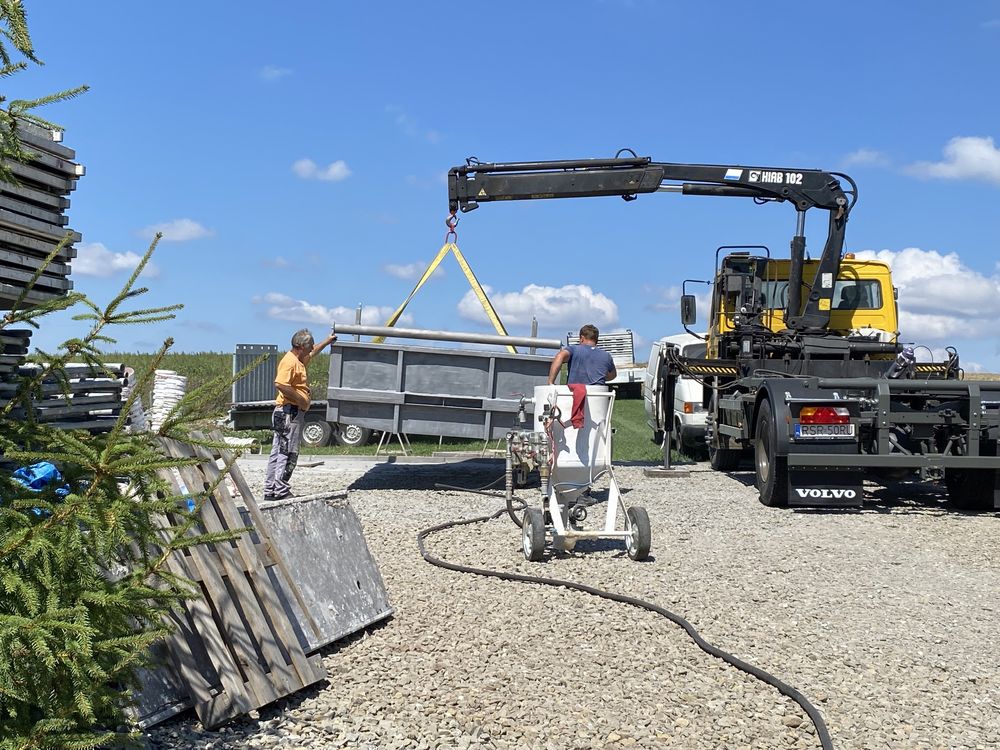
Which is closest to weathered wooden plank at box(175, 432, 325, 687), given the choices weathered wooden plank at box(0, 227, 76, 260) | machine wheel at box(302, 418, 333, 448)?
weathered wooden plank at box(0, 227, 76, 260)

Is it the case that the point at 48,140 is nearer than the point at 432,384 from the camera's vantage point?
Yes

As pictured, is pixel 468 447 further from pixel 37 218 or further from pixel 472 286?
pixel 37 218

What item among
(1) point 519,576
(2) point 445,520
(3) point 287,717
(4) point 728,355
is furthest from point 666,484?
(3) point 287,717

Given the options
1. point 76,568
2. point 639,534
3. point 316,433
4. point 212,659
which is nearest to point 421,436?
point 316,433

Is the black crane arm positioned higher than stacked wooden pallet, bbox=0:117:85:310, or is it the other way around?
the black crane arm

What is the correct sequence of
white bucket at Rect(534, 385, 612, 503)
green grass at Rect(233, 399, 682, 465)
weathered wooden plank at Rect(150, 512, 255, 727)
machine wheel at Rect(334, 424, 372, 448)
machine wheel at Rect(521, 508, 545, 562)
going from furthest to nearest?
machine wheel at Rect(334, 424, 372, 448) < green grass at Rect(233, 399, 682, 465) < white bucket at Rect(534, 385, 612, 503) < machine wheel at Rect(521, 508, 545, 562) < weathered wooden plank at Rect(150, 512, 255, 727)

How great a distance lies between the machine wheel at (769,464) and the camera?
1057 centimetres

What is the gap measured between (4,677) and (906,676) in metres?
4.45

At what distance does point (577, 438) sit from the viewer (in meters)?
8.08

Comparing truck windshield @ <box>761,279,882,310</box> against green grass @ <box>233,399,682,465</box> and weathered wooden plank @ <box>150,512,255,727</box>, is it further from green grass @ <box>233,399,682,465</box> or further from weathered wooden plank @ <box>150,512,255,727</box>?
weathered wooden plank @ <box>150,512,255,727</box>

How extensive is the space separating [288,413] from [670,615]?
219 inches

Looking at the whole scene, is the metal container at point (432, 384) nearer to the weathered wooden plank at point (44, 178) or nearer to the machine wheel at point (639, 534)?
the machine wheel at point (639, 534)

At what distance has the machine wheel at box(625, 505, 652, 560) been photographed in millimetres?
7730

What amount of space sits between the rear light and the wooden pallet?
6.88 m
